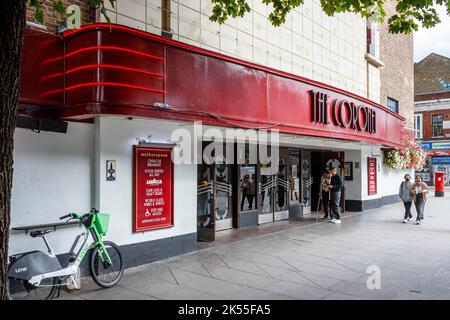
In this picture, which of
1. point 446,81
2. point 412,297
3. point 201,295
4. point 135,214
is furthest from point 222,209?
point 446,81

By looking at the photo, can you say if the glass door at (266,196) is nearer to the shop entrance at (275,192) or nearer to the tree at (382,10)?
the shop entrance at (275,192)

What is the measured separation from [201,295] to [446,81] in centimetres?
4420

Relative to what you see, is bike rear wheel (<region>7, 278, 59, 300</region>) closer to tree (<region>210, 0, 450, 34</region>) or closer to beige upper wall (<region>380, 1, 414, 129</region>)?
tree (<region>210, 0, 450, 34</region>)

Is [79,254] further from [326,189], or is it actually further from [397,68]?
[397,68]

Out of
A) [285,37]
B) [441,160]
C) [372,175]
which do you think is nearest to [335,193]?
[372,175]

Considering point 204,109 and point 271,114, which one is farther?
point 271,114

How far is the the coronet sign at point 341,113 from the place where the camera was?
1048cm

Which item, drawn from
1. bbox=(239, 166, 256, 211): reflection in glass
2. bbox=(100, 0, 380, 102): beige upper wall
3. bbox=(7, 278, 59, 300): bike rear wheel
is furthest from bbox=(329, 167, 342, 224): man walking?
bbox=(7, 278, 59, 300): bike rear wheel

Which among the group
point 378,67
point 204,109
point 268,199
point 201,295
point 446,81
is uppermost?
point 446,81

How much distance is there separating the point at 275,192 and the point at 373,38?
8.44 metres

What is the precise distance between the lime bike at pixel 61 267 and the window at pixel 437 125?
4034 centimetres

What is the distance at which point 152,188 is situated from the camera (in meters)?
7.34
